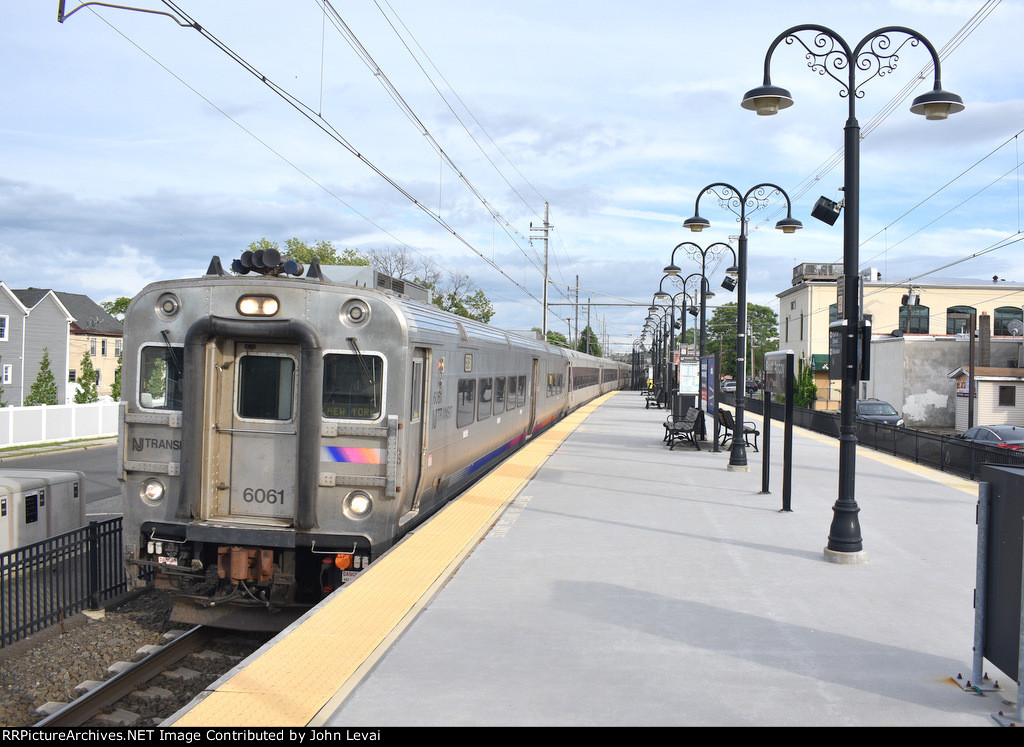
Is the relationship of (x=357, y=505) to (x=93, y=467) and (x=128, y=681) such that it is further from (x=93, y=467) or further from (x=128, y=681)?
(x=93, y=467)

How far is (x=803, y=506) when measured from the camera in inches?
475

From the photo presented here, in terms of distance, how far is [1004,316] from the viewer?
54.2 meters

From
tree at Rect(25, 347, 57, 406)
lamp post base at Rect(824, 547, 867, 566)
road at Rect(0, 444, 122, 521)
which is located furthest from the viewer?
tree at Rect(25, 347, 57, 406)

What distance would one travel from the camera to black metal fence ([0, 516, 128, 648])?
7.30 m

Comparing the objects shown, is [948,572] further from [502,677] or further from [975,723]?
[502,677]

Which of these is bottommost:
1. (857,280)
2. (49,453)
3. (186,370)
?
(49,453)

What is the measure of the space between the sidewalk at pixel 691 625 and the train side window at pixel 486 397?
1727 mm

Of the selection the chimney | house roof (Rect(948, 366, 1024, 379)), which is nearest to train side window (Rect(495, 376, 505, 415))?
house roof (Rect(948, 366, 1024, 379))

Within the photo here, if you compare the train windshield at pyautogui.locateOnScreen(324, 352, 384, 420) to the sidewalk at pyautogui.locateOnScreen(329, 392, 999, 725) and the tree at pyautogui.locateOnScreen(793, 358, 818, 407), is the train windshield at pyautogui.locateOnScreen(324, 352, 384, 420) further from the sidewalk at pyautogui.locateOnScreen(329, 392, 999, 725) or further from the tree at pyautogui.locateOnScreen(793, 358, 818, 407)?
the tree at pyautogui.locateOnScreen(793, 358, 818, 407)

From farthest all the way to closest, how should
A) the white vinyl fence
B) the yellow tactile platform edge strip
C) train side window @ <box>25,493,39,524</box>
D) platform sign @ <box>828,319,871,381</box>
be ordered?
the white vinyl fence
train side window @ <box>25,493,39,524</box>
platform sign @ <box>828,319,871,381</box>
the yellow tactile platform edge strip

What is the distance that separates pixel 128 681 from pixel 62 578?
203cm

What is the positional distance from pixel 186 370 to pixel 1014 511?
6.36 m

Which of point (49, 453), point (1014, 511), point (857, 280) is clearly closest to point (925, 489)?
point (857, 280)

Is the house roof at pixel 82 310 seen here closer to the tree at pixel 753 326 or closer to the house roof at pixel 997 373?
the house roof at pixel 997 373
